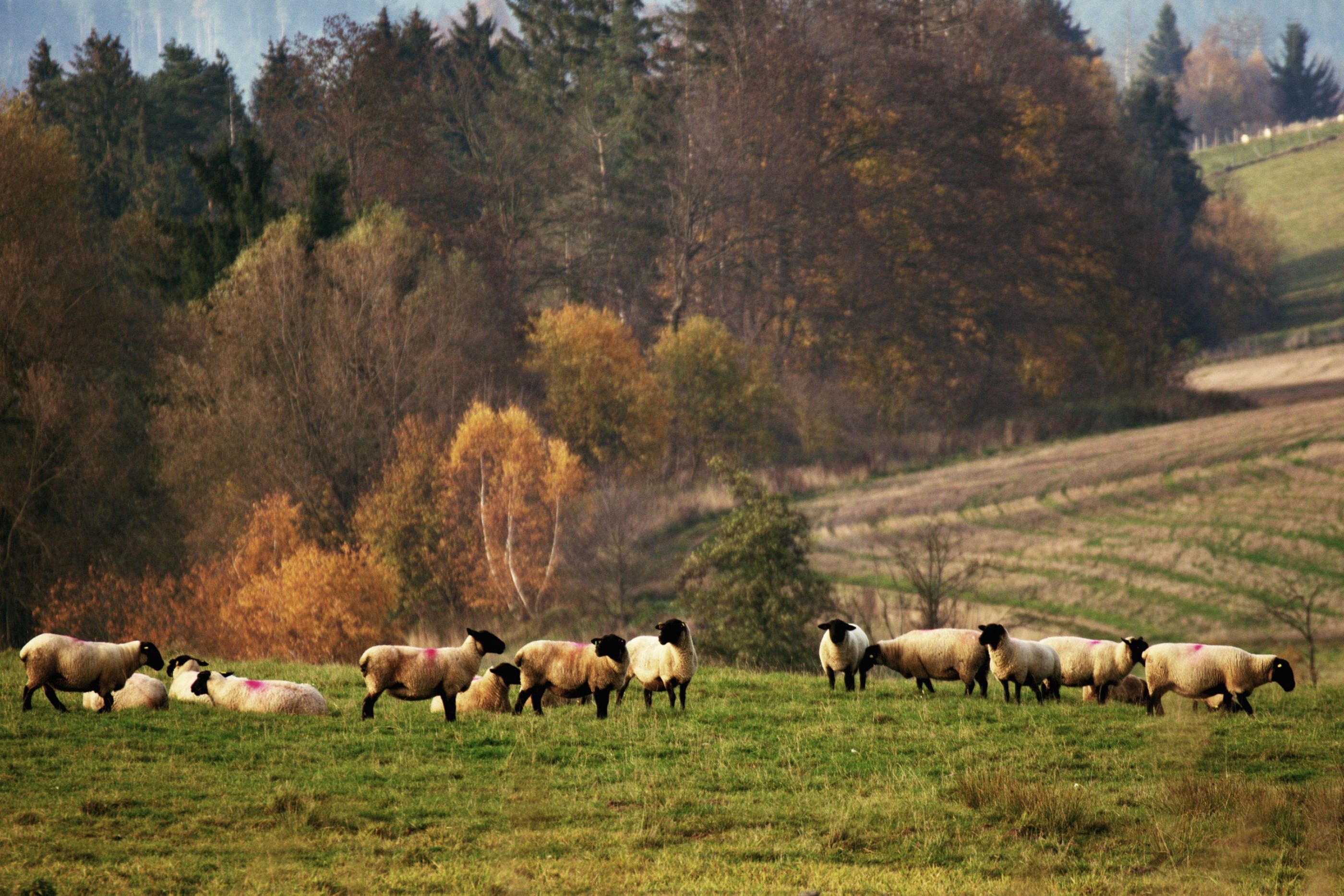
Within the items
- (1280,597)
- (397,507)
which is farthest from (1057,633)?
(397,507)

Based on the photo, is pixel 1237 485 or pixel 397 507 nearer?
pixel 1237 485

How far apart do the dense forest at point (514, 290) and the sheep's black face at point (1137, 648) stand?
2041 cm

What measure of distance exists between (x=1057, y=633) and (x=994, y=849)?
31.9 meters

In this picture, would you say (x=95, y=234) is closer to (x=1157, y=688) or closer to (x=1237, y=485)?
(x=1237, y=485)

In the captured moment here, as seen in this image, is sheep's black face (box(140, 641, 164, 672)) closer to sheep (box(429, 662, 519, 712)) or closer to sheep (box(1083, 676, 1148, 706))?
sheep (box(429, 662, 519, 712))

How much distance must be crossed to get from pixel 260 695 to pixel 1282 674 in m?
13.2

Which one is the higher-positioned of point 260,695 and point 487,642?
point 487,642

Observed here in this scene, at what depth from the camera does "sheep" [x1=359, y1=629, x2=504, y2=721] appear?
54.8 ft

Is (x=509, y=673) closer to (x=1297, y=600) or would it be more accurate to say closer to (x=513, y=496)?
(x=1297, y=600)

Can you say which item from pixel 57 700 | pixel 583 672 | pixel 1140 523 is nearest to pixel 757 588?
pixel 583 672

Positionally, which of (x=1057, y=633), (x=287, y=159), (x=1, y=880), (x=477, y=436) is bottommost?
(x=1057, y=633)

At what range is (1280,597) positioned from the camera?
141ft

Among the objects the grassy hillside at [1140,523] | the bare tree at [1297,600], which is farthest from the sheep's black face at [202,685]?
the bare tree at [1297,600]

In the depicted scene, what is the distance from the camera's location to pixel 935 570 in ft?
156
